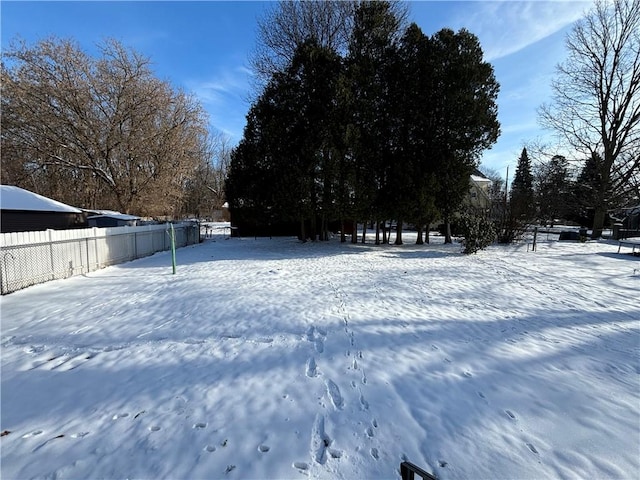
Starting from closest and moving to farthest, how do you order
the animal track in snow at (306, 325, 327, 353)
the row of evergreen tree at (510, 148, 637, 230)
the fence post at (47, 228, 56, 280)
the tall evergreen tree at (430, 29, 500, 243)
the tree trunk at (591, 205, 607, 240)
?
the animal track in snow at (306, 325, 327, 353) → the fence post at (47, 228, 56, 280) → the tall evergreen tree at (430, 29, 500, 243) → the row of evergreen tree at (510, 148, 637, 230) → the tree trunk at (591, 205, 607, 240)

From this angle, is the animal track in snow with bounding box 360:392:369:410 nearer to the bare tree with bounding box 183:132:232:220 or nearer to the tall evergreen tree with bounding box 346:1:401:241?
the tall evergreen tree with bounding box 346:1:401:241

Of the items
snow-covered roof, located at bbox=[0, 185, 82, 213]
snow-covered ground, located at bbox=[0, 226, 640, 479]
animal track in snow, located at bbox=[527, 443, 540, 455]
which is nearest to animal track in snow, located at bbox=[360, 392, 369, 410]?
snow-covered ground, located at bbox=[0, 226, 640, 479]

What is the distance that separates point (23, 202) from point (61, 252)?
5.67 m

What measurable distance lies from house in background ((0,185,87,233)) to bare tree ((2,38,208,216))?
9615 mm

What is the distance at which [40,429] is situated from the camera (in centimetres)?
271

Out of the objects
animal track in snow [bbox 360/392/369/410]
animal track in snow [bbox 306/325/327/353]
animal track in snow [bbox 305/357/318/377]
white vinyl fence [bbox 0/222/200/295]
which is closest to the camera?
animal track in snow [bbox 360/392/369/410]

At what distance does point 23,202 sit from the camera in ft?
38.4

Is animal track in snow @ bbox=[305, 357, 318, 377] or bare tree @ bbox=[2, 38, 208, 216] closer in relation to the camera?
animal track in snow @ bbox=[305, 357, 318, 377]

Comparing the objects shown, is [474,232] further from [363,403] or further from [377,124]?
[363,403]

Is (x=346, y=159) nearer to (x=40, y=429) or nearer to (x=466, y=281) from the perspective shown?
(x=466, y=281)

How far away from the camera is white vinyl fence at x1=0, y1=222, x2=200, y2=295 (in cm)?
684

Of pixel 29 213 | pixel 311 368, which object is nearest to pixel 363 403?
pixel 311 368

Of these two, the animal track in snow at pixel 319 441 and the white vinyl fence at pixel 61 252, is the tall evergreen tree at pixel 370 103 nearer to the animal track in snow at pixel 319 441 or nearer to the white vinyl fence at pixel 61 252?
the white vinyl fence at pixel 61 252

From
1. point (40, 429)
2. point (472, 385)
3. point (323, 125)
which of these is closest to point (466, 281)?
point (472, 385)
